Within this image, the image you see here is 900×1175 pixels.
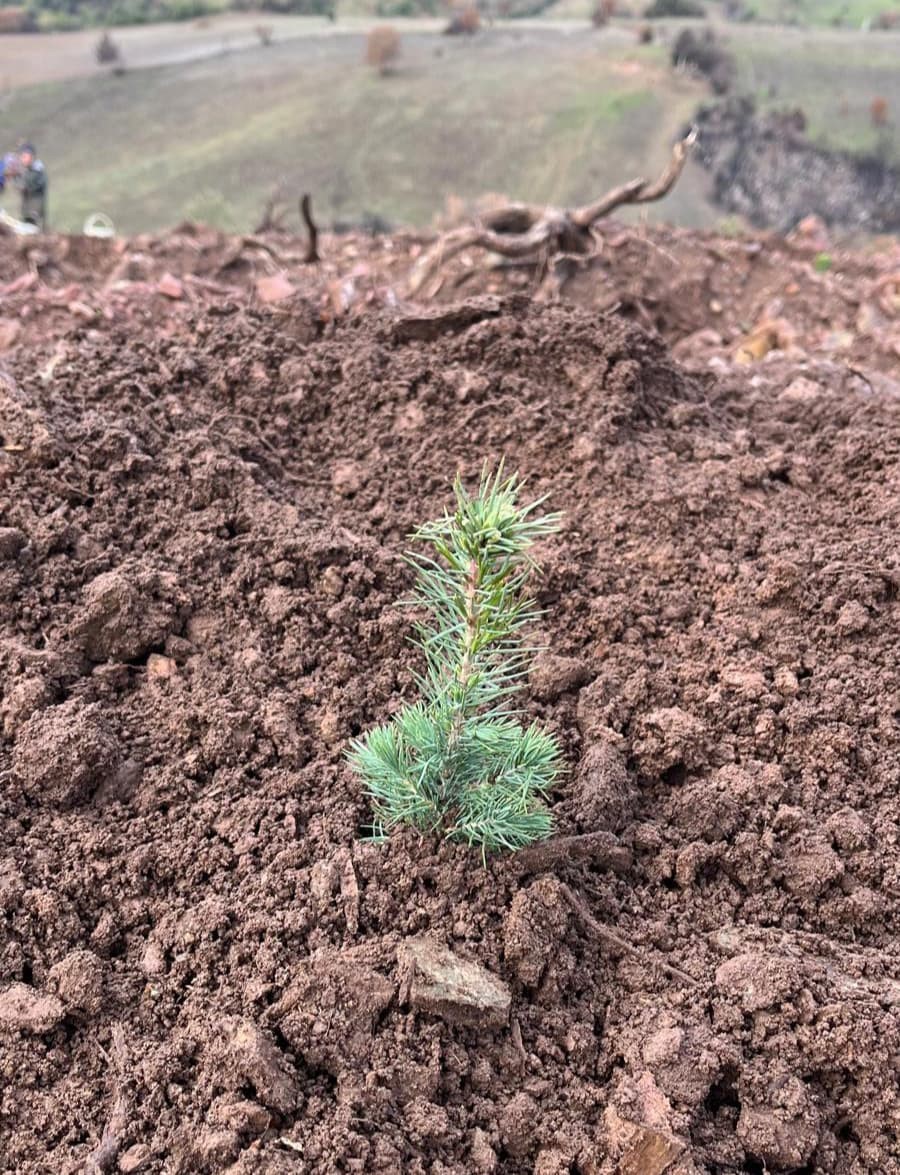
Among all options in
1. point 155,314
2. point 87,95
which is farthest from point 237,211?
point 155,314

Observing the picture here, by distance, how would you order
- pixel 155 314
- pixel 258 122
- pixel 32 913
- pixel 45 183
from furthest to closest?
1. pixel 258 122
2. pixel 45 183
3. pixel 155 314
4. pixel 32 913

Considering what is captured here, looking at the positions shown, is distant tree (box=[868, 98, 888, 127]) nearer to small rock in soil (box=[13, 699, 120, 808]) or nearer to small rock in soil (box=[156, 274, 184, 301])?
small rock in soil (box=[156, 274, 184, 301])

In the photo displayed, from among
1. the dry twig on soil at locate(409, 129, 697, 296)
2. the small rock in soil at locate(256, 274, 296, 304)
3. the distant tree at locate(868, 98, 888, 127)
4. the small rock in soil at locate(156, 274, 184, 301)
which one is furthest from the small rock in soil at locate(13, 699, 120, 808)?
the distant tree at locate(868, 98, 888, 127)

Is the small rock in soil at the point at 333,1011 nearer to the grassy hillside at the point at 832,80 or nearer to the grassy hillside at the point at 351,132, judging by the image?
the grassy hillside at the point at 351,132

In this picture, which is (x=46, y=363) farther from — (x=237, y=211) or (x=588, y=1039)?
(x=237, y=211)

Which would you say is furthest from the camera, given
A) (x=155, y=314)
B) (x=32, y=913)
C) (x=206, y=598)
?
→ (x=155, y=314)

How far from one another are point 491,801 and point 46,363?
1.95 metres

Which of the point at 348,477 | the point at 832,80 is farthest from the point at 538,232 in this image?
the point at 832,80

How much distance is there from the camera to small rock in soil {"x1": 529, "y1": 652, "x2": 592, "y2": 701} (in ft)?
6.14

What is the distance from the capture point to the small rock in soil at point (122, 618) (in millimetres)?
1898

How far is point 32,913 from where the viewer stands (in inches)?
57.2

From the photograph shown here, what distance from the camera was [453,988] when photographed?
135 centimetres

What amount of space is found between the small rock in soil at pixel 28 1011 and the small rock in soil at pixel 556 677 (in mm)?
1021

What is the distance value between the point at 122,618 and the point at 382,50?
6631 millimetres
